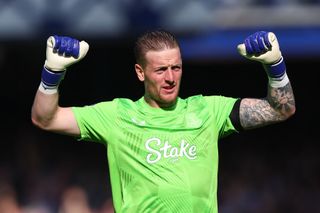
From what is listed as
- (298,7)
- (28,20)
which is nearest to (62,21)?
(28,20)

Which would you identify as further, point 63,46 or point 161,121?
point 161,121

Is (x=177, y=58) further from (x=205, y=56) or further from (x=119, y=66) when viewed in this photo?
(x=119, y=66)

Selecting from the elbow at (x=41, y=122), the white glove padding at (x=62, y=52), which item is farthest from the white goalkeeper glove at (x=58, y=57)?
the elbow at (x=41, y=122)

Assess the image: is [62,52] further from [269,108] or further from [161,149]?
[269,108]

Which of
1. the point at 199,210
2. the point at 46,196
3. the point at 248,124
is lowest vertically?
the point at 46,196

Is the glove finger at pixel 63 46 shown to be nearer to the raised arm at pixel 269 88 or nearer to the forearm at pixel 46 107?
the forearm at pixel 46 107

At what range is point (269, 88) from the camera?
597 cm

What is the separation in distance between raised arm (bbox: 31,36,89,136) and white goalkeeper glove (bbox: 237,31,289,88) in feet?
2.93

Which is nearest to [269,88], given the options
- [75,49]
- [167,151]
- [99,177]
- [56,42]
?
[167,151]

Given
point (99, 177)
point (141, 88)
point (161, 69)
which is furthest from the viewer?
point (141, 88)

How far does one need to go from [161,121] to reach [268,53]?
0.70 m

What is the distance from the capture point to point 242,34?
37.0 feet

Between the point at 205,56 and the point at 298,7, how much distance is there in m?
1.24

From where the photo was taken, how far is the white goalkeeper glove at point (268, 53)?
19.1ft
